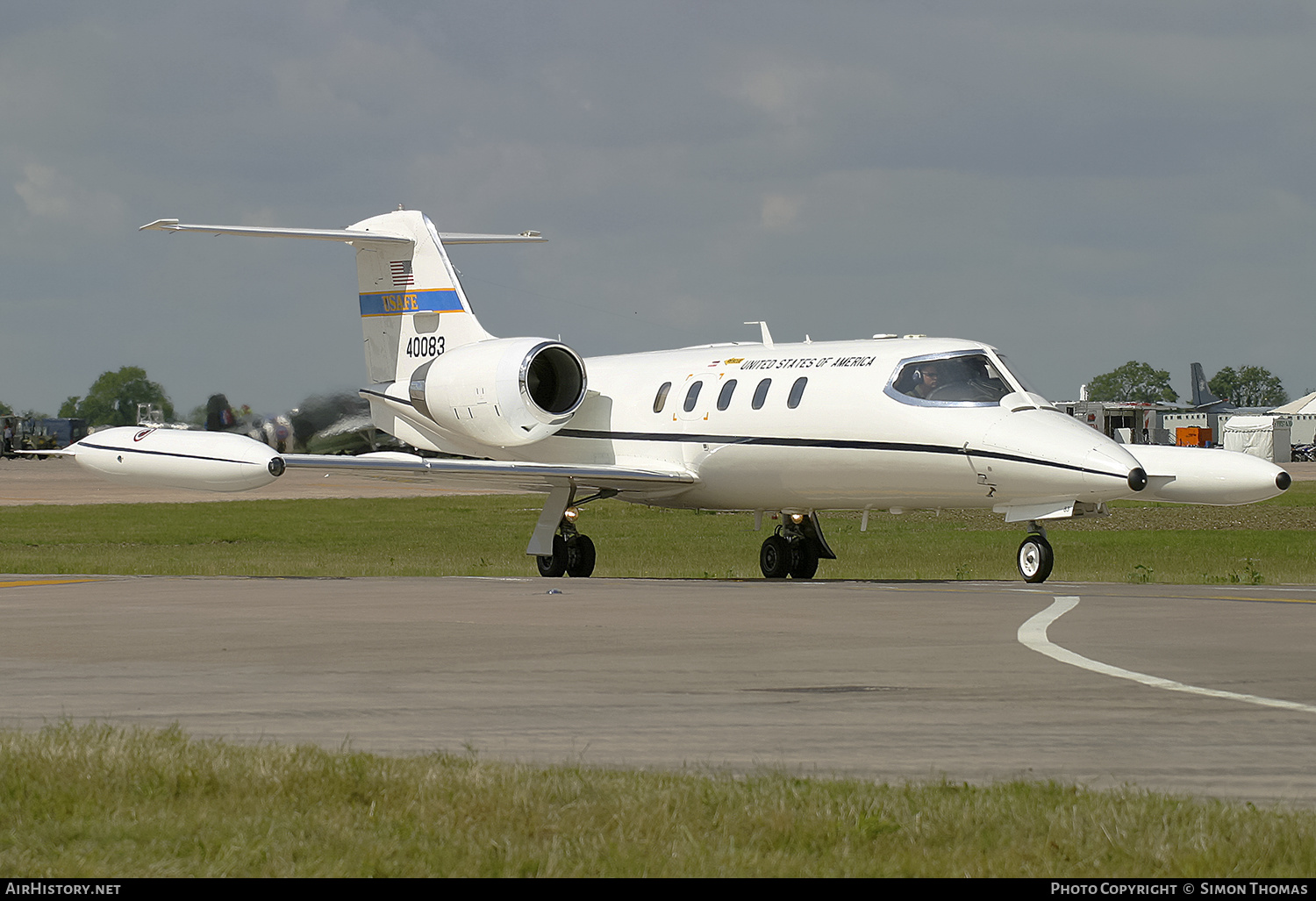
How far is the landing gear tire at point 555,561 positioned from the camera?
1036 inches

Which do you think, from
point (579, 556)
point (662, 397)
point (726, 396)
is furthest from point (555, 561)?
point (726, 396)

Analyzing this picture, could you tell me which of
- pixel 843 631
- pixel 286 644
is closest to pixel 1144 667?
pixel 843 631

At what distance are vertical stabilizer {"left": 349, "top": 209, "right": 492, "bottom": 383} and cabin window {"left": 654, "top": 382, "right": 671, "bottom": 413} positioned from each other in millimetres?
Answer: 4088

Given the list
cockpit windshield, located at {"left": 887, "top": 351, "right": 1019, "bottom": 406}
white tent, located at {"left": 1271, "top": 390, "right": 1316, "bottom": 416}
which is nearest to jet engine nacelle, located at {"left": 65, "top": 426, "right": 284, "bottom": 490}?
cockpit windshield, located at {"left": 887, "top": 351, "right": 1019, "bottom": 406}

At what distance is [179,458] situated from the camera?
23.0m

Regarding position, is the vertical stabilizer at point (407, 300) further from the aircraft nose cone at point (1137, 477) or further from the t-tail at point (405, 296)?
the aircraft nose cone at point (1137, 477)

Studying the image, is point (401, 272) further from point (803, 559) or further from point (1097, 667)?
point (1097, 667)

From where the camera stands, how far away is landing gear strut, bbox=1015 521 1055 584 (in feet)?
67.4

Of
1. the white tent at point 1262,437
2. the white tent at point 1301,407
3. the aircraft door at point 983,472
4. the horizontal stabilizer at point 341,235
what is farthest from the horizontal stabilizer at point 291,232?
the white tent at point 1301,407

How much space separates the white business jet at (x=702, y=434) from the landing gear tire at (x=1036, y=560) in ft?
0.12

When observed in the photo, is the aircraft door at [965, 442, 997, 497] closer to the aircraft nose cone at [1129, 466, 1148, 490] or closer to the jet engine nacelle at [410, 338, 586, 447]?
the aircraft nose cone at [1129, 466, 1148, 490]

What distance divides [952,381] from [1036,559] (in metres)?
2.70

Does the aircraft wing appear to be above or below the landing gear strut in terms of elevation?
above
